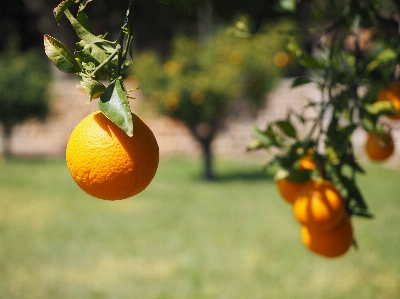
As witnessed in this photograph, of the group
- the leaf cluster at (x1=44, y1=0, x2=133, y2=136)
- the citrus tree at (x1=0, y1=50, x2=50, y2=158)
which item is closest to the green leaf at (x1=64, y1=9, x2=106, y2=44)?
the leaf cluster at (x1=44, y1=0, x2=133, y2=136)

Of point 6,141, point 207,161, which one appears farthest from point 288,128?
point 6,141

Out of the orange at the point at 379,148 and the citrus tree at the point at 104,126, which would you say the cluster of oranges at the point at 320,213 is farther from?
the citrus tree at the point at 104,126

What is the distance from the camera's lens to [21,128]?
24.2 feet

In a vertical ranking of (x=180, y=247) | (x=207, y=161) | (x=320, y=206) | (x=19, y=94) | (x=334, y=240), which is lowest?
(x=207, y=161)

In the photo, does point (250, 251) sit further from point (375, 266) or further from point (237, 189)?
point (237, 189)

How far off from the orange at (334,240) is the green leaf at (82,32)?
574 millimetres

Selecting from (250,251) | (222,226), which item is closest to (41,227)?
(222,226)

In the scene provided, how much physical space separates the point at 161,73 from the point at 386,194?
2.68 m

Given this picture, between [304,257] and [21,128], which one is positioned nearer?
[304,257]

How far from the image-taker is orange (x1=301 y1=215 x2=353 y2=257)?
90cm

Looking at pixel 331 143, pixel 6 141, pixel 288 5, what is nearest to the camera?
pixel 331 143

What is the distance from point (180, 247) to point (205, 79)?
8.02 ft

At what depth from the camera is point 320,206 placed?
0.81m

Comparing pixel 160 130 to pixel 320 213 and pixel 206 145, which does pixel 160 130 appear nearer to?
pixel 206 145
